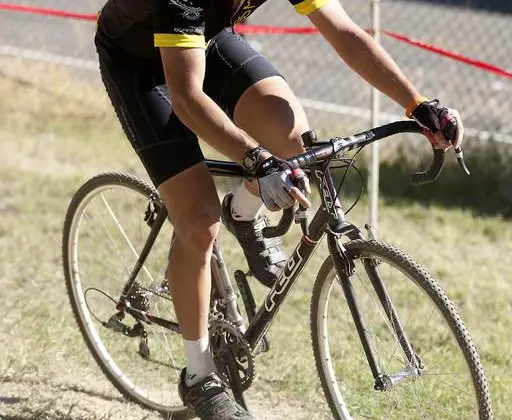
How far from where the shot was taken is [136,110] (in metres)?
3.91

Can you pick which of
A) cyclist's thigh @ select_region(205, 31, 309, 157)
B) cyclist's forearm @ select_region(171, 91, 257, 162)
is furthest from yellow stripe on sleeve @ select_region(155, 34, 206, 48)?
cyclist's thigh @ select_region(205, 31, 309, 157)

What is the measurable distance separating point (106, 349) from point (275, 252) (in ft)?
3.53

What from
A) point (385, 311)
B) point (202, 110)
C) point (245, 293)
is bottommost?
point (245, 293)

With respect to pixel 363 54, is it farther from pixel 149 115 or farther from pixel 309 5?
pixel 149 115

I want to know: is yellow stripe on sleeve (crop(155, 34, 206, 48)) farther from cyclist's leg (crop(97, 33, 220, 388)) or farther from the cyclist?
cyclist's leg (crop(97, 33, 220, 388))

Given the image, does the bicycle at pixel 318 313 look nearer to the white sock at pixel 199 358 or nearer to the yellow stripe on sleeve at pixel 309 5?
the white sock at pixel 199 358

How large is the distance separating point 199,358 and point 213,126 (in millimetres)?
973

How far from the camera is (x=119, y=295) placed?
4773 millimetres

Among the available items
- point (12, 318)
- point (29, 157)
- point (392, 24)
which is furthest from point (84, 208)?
point (392, 24)

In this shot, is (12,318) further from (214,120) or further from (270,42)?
(270,42)

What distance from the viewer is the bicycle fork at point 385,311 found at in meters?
3.50

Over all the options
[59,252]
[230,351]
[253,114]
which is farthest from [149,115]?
[59,252]

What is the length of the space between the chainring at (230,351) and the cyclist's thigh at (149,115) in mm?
607

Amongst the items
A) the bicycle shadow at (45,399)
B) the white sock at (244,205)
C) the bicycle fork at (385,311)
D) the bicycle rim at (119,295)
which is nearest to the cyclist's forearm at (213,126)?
the bicycle fork at (385,311)
